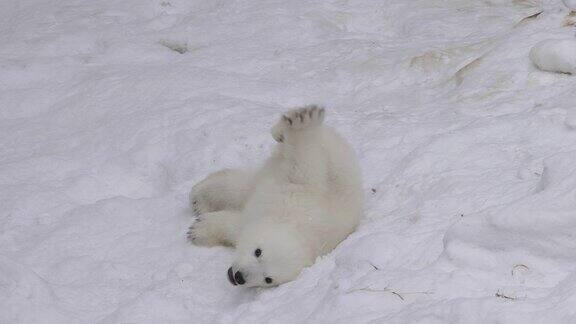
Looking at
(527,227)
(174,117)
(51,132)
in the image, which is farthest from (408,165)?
(51,132)

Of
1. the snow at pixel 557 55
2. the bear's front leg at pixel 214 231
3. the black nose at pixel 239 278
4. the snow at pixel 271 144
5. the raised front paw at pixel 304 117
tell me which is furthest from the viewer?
the snow at pixel 557 55

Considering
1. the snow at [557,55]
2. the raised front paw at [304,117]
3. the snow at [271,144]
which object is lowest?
the snow at [271,144]

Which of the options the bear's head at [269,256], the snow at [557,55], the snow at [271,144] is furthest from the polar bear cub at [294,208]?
the snow at [557,55]

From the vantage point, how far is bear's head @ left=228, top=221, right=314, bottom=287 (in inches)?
166

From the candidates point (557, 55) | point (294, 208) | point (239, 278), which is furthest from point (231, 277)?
point (557, 55)

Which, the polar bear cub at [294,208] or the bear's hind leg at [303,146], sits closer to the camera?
the polar bear cub at [294,208]

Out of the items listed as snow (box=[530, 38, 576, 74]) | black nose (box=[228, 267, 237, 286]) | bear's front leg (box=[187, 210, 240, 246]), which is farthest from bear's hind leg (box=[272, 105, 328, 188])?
snow (box=[530, 38, 576, 74])

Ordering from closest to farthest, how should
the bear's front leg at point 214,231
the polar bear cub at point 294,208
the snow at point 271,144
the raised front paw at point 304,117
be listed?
the snow at point 271,144, the polar bear cub at point 294,208, the raised front paw at point 304,117, the bear's front leg at point 214,231

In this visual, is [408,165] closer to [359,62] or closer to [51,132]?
[359,62]

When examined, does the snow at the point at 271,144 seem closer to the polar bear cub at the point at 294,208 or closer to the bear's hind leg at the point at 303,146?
the polar bear cub at the point at 294,208

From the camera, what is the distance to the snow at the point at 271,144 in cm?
356

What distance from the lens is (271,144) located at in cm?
584

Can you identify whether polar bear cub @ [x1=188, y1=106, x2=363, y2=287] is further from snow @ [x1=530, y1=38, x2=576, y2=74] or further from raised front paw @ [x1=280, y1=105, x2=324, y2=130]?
snow @ [x1=530, y1=38, x2=576, y2=74]

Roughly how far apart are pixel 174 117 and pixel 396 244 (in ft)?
9.47
